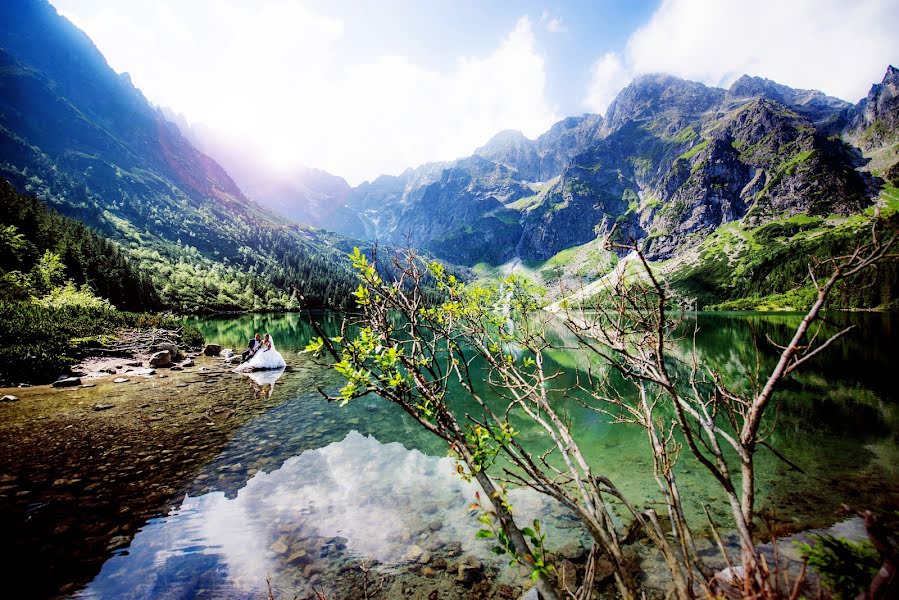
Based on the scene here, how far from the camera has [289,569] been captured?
8.45 meters

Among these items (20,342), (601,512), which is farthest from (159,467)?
(20,342)

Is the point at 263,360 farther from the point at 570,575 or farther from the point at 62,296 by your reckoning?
the point at 62,296

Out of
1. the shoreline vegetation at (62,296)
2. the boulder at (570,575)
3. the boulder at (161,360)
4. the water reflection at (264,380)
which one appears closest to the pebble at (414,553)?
the boulder at (570,575)

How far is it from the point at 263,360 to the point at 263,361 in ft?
0.28

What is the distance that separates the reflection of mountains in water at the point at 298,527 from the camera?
7895mm

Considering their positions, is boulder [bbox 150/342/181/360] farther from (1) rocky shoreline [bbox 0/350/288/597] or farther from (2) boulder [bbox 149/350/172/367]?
(1) rocky shoreline [bbox 0/350/288/597]

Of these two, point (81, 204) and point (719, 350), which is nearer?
point (719, 350)

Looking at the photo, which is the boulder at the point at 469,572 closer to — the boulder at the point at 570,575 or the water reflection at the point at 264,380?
the boulder at the point at 570,575

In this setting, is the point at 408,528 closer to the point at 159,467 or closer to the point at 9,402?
the point at 159,467

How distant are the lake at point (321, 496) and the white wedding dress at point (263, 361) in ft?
21.5

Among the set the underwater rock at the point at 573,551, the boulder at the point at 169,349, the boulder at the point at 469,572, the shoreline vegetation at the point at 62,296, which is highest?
the shoreline vegetation at the point at 62,296

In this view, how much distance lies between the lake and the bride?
6.57 m

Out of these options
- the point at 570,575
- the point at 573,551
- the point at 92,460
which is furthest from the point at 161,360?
the point at 570,575

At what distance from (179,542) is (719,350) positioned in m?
52.1
